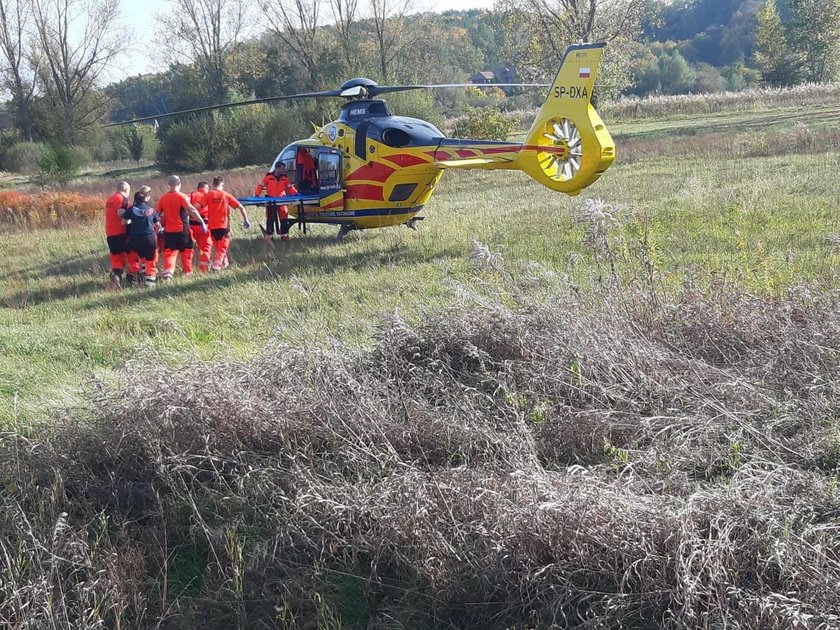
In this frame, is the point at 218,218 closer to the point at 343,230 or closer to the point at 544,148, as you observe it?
the point at 343,230

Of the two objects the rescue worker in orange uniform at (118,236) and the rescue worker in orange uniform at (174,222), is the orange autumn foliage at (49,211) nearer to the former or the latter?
the rescue worker in orange uniform at (118,236)

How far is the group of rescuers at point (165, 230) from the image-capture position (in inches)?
454

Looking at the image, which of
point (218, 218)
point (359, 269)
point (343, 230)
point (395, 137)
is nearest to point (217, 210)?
point (218, 218)

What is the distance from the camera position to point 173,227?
38.5ft

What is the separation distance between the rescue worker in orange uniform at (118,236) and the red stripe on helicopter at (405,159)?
162 inches

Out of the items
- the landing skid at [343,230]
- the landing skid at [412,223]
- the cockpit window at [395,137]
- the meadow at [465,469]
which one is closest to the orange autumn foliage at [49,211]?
the landing skid at [343,230]

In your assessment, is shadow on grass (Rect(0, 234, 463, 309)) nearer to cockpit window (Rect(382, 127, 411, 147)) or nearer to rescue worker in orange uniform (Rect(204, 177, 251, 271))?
rescue worker in orange uniform (Rect(204, 177, 251, 271))

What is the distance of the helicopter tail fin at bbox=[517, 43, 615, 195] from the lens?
10477 mm

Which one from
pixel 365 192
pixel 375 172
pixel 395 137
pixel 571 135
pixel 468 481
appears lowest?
pixel 468 481

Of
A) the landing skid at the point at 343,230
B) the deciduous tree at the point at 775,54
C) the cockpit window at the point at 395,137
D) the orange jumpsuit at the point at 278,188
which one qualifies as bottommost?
the landing skid at the point at 343,230

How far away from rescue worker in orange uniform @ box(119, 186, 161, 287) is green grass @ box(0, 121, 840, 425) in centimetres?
65

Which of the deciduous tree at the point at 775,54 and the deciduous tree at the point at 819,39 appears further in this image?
the deciduous tree at the point at 819,39

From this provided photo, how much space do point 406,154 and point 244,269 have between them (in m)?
3.15

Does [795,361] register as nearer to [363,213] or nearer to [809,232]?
[809,232]
